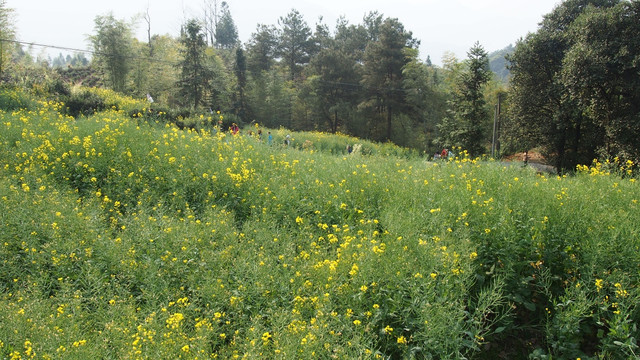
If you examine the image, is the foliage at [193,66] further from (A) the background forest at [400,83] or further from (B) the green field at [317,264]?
(B) the green field at [317,264]

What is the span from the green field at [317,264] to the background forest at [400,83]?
430 cm

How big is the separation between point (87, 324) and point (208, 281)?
109 cm

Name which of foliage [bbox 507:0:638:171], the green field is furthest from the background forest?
the green field

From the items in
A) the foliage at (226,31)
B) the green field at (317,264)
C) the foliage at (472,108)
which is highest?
the foliage at (226,31)

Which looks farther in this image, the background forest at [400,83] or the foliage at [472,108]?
the foliage at [472,108]

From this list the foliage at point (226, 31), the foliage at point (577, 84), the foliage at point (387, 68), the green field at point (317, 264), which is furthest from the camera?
the foliage at point (226, 31)

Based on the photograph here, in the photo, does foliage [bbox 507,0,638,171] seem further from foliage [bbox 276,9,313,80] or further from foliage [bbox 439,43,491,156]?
foliage [bbox 276,9,313,80]

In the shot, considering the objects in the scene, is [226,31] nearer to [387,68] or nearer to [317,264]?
[387,68]

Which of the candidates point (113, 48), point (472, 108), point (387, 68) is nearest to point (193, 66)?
point (113, 48)

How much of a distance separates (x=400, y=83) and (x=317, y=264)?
3043 cm

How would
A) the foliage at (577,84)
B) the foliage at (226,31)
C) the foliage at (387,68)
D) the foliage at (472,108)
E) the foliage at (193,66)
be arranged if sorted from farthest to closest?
1. the foliage at (226,31)
2. the foliage at (387,68)
3. the foliage at (193,66)
4. the foliage at (472,108)
5. the foliage at (577,84)

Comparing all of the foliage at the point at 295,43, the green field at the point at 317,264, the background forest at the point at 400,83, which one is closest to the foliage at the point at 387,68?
the background forest at the point at 400,83

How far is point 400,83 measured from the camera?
32.0 metres

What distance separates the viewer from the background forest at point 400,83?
14.2m
